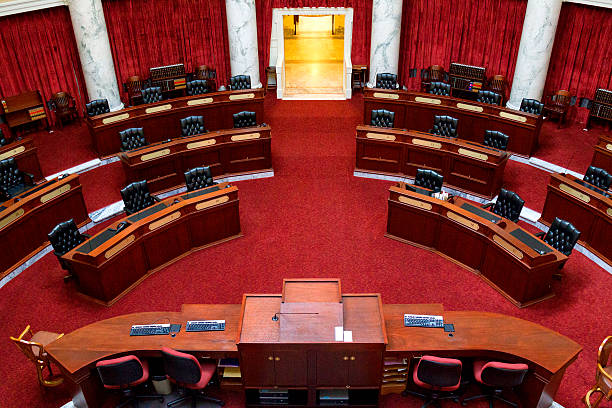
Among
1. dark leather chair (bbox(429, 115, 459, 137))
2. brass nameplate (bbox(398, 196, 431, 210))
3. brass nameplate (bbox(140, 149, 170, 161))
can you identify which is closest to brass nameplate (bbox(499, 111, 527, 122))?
dark leather chair (bbox(429, 115, 459, 137))

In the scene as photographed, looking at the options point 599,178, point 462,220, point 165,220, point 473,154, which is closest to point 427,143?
point 473,154

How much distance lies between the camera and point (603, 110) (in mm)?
10508

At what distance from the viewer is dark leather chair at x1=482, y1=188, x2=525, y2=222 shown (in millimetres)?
7121

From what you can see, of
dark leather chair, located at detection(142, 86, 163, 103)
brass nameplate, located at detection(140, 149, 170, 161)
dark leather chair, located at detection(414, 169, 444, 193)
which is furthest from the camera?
dark leather chair, located at detection(142, 86, 163, 103)

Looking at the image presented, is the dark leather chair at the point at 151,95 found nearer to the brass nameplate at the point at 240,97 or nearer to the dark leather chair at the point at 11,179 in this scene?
the brass nameplate at the point at 240,97

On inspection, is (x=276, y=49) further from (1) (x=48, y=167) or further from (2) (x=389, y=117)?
(1) (x=48, y=167)

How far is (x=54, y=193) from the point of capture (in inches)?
293

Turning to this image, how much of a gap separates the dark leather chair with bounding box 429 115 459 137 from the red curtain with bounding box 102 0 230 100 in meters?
6.55

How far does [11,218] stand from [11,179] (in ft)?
4.98

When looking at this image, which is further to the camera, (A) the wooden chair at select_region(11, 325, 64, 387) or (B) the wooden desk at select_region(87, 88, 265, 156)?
(B) the wooden desk at select_region(87, 88, 265, 156)

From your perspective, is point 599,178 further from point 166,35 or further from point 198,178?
point 166,35

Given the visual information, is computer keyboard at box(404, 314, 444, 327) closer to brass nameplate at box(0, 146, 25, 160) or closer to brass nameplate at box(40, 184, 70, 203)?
brass nameplate at box(40, 184, 70, 203)

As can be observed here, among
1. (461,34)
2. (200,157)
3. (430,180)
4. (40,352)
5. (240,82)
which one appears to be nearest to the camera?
(40,352)

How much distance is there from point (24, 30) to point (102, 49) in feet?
4.91
